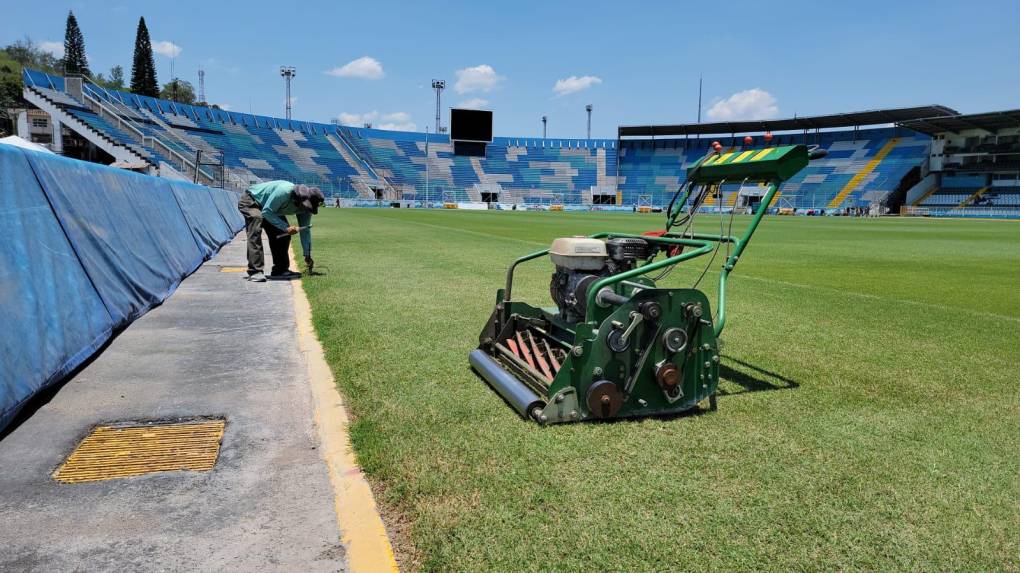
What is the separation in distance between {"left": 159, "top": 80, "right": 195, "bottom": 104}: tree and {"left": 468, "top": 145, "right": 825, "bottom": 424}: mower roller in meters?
126

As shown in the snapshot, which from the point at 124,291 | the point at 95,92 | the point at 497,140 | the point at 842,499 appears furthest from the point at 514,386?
the point at 497,140

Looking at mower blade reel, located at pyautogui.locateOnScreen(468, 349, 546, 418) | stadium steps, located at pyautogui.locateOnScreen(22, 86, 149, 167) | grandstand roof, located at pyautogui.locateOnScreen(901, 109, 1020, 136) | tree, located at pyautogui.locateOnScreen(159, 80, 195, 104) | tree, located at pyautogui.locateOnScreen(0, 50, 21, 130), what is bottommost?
mower blade reel, located at pyautogui.locateOnScreen(468, 349, 546, 418)

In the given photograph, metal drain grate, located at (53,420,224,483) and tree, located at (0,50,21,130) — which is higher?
tree, located at (0,50,21,130)

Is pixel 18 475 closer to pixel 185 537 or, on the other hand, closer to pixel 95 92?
pixel 185 537

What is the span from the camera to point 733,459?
305 centimetres

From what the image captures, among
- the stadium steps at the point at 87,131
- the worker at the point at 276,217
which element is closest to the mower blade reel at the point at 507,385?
the worker at the point at 276,217

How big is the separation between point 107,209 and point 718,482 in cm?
642

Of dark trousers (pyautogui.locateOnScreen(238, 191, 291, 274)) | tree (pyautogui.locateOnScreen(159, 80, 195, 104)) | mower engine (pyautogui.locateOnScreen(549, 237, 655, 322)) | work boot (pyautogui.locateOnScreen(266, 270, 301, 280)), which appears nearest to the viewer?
mower engine (pyautogui.locateOnScreen(549, 237, 655, 322))

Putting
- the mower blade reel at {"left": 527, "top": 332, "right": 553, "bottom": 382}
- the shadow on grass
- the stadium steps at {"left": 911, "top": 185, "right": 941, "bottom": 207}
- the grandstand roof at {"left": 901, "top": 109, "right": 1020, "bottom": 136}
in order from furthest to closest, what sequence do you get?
the stadium steps at {"left": 911, "top": 185, "right": 941, "bottom": 207} < the grandstand roof at {"left": 901, "top": 109, "right": 1020, "bottom": 136} < the shadow on grass < the mower blade reel at {"left": 527, "top": 332, "right": 553, "bottom": 382}

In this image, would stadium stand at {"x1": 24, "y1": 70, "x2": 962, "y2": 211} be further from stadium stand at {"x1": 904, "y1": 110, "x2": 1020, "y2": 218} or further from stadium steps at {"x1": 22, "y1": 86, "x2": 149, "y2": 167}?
stadium stand at {"x1": 904, "y1": 110, "x2": 1020, "y2": 218}

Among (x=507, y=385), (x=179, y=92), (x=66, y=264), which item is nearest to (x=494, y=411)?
(x=507, y=385)

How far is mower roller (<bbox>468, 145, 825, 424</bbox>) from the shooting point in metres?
3.44

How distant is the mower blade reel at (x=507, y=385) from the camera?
11.4 ft

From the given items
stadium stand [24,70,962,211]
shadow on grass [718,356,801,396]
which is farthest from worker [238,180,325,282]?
stadium stand [24,70,962,211]
